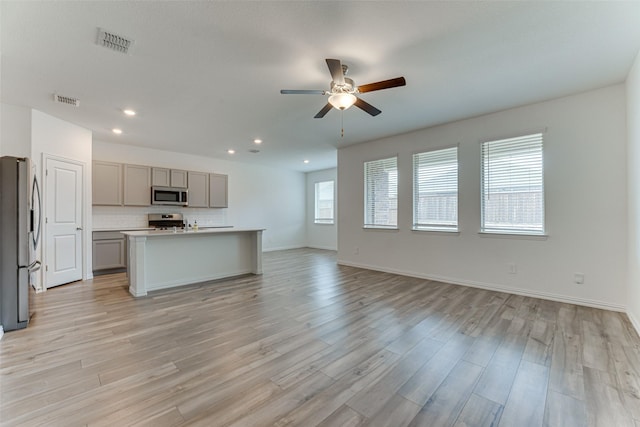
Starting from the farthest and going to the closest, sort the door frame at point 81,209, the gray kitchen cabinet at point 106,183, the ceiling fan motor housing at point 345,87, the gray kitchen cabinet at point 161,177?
the gray kitchen cabinet at point 161,177 < the gray kitchen cabinet at point 106,183 < the door frame at point 81,209 < the ceiling fan motor housing at point 345,87

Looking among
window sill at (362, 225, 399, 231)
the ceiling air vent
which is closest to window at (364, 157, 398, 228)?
window sill at (362, 225, 399, 231)

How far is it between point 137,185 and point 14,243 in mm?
3273

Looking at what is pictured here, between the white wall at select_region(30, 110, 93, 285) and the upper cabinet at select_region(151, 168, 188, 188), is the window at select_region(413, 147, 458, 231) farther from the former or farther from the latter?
the white wall at select_region(30, 110, 93, 285)

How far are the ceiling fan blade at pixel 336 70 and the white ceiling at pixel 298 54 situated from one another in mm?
239

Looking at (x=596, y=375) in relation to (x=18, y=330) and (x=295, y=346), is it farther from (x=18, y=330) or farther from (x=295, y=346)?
(x=18, y=330)

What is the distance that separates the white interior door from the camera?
4344mm

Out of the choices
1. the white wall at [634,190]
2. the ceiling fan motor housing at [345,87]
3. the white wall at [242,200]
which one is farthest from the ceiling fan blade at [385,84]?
the white wall at [242,200]

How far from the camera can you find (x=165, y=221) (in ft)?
21.1

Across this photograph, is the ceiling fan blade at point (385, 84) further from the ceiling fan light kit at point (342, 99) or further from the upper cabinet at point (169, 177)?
the upper cabinet at point (169, 177)

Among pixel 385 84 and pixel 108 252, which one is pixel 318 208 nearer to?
pixel 108 252

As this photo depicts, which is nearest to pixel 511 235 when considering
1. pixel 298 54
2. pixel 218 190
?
pixel 298 54

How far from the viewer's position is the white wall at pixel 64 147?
4.14 meters

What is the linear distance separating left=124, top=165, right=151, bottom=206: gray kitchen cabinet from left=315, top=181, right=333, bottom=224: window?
518 cm

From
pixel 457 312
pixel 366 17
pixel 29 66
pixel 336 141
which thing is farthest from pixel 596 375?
pixel 29 66
